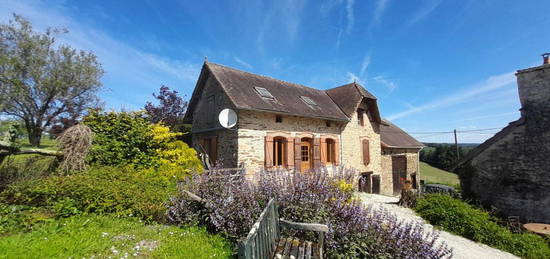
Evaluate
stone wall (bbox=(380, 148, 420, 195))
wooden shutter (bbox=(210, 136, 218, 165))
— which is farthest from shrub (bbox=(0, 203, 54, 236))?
stone wall (bbox=(380, 148, 420, 195))

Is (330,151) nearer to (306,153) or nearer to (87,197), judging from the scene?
(306,153)

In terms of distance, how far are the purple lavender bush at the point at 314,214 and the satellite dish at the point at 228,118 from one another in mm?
3841

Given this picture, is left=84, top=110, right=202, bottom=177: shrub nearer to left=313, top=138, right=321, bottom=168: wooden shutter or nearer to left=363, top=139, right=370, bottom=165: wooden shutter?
left=313, top=138, right=321, bottom=168: wooden shutter

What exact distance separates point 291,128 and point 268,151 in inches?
66.2

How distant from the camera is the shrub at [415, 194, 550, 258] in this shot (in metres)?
5.68

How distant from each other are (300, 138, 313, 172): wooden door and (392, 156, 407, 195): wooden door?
7.68 m

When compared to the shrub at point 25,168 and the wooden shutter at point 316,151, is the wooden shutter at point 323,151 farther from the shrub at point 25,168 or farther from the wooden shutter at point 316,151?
the shrub at point 25,168

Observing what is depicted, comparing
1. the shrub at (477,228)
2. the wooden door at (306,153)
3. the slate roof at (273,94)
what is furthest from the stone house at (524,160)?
the wooden door at (306,153)

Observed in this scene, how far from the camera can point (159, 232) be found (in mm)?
3990

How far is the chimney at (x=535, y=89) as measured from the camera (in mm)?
7945

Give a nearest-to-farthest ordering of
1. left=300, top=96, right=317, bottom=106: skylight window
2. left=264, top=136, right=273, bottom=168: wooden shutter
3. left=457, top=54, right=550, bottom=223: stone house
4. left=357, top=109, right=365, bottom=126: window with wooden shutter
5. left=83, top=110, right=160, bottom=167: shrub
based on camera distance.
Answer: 1. left=83, top=110, right=160, bottom=167: shrub
2. left=457, top=54, right=550, bottom=223: stone house
3. left=264, top=136, right=273, bottom=168: wooden shutter
4. left=300, top=96, right=317, bottom=106: skylight window
5. left=357, top=109, right=365, bottom=126: window with wooden shutter

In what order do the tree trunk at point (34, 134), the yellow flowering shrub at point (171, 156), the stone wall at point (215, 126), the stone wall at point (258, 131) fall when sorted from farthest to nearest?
the tree trunk at point (34, 134), the stone wall at point (215, 126), the stone wall at point (258, 131), the yellow flowering shrub at point (171, 156)

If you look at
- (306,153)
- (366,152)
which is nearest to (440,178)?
(366,152)

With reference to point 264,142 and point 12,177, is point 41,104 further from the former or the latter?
point 264,142
